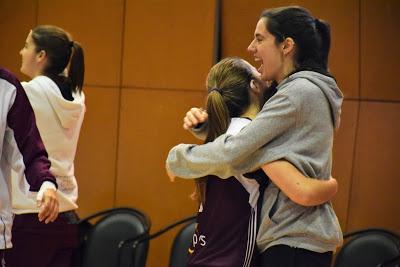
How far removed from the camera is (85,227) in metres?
4.45

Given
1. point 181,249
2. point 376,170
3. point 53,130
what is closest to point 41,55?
point 53,130

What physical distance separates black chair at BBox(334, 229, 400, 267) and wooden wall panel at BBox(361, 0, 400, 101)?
925mm

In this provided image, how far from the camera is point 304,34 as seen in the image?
2322 millimetres

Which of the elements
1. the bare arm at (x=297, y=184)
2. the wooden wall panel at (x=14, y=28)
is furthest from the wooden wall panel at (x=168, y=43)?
the bare arm at (x=297, y=184)

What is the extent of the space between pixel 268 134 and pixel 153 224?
2.81 m

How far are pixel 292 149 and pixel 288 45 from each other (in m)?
0.37

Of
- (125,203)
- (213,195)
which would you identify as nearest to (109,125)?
(125,203)

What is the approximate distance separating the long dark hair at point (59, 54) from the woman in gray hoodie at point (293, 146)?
1525 mm

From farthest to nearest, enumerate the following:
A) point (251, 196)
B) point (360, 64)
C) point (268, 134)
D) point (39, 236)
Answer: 1. point (360, 64)
2. point (39, 236)
3. point (251, 196)
4. point (268, 134)

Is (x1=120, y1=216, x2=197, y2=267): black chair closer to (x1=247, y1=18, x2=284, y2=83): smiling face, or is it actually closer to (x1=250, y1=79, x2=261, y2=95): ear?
(x1=250, y1=79, x2=261, y2=95): ear

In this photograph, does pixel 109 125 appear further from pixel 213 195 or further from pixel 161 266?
pixel 213 195

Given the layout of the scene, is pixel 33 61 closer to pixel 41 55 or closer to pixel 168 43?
pixel 41 55

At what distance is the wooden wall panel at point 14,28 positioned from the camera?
16.8 feet

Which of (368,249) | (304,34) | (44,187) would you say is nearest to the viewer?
(304,34)
